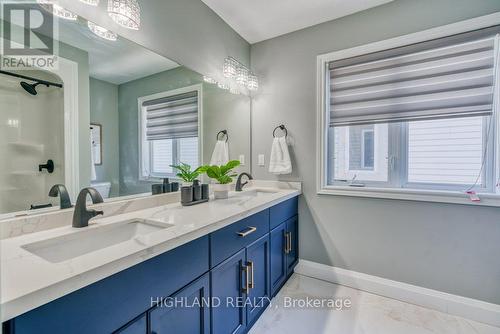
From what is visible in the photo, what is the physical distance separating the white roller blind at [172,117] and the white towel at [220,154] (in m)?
0.30

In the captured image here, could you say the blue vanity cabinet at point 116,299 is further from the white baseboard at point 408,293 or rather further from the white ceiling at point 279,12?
the white ceiling at point 279,12

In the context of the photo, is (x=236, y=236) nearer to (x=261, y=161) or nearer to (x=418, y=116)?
(x=261, y=161)

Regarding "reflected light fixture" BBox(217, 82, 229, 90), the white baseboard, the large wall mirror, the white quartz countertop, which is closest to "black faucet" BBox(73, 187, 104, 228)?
the white quartz countertop

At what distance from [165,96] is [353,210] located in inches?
70.6

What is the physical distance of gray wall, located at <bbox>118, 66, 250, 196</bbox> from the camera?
144 cm

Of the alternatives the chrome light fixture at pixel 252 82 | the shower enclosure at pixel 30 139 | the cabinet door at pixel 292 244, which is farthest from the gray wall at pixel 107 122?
the cabinet door at pixel 292 244

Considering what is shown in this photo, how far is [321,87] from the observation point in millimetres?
2152

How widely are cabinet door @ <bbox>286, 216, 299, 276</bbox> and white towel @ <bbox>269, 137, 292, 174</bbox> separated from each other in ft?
1.54

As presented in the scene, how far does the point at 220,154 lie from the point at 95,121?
3.74ft

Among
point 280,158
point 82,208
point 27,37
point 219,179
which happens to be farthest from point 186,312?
point 280,158

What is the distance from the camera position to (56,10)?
3.56 feet

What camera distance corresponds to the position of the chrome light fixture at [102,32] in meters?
1.21

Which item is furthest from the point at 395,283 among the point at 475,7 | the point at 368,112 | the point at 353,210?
the point at 475,7

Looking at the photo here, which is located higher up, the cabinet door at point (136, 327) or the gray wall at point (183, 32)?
the gray wall at point (183, 32)
